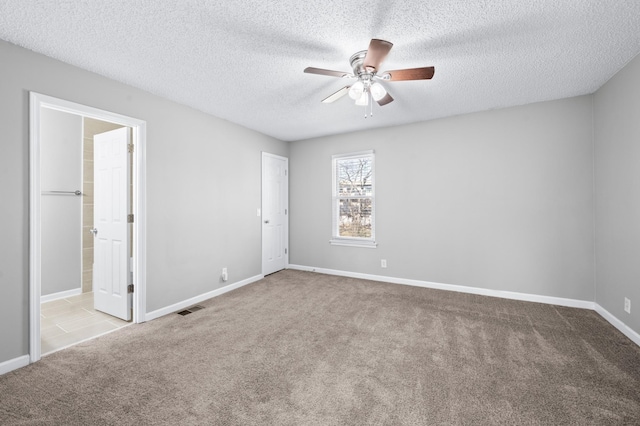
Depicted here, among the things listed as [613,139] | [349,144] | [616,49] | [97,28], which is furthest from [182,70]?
[613,139]

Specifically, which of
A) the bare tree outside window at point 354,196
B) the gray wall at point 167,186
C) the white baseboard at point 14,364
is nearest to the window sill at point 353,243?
the bare tree outside window at point 354,196

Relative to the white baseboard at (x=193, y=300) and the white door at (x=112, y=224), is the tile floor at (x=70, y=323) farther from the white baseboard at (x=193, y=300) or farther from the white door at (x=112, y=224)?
the white baseboard at (x=193, y=300)

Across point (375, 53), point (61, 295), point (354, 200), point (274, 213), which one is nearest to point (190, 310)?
point (61, 295)

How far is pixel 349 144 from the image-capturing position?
4809 millimetres

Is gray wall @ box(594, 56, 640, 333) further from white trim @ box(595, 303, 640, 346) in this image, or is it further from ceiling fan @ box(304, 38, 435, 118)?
ceiling fan @ box(304, 38, 435, 118)

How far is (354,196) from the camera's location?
482cm

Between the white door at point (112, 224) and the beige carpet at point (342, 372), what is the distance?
57 cm

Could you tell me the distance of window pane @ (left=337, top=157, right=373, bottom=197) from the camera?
15.5ft

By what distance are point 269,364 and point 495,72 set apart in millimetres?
3414

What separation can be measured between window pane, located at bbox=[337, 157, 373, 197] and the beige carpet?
7.35 ft

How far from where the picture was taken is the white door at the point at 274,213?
191 inches

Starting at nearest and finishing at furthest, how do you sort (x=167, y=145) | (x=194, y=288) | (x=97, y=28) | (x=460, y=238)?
(x=97, y=28), (x=167, y=145), (x=194, y=288), (x=460, y=238)

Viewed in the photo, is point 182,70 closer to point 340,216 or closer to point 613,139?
point 340,216

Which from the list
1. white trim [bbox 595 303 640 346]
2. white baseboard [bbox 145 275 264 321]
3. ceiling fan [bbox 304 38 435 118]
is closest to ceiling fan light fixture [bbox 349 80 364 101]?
Answer: ceiling fan [bbox 304 38 435 118]
